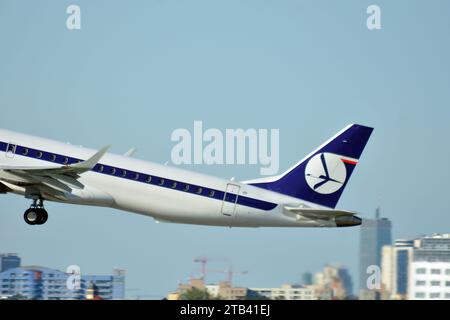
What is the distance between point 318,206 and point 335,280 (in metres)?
5.66

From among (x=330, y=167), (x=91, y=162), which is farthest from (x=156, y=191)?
(x=330, y=167)

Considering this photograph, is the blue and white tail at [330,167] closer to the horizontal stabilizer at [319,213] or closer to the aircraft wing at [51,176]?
the horizontal stabilizer at [319,213]

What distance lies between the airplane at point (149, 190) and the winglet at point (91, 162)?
25 cm

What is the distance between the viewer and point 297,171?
51156 millimetres

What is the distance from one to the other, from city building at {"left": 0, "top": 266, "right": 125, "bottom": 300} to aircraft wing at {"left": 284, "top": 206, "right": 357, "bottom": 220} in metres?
10.1

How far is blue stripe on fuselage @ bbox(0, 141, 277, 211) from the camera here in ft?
154

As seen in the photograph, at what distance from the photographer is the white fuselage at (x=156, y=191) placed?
47.0 meters

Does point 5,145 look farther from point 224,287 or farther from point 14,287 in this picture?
point 224,287

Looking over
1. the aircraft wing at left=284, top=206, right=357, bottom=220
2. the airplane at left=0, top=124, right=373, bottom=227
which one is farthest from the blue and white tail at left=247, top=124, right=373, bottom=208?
the aircraft wing at left=284, top=206, right=357, bottom=220

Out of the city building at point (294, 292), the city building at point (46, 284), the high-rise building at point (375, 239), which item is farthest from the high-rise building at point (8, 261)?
the high-rise building at point (375, 239)

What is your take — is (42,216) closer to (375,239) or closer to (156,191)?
(156,191)

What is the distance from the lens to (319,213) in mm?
47688
